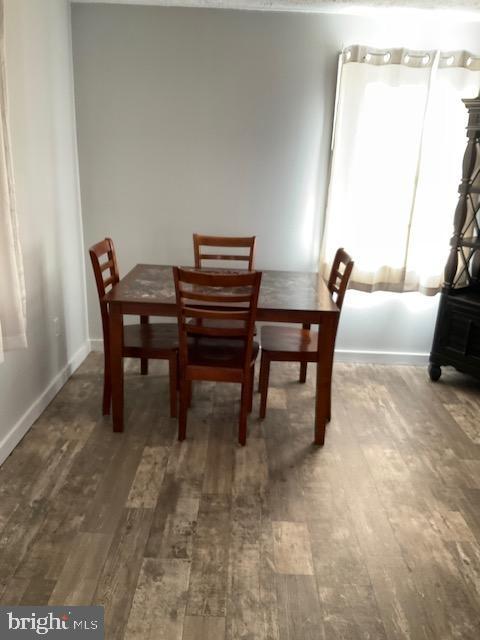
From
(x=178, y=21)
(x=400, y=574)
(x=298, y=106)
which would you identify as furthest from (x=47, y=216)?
(x=400, y=574)

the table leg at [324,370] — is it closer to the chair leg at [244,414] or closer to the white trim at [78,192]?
the chair leg at [244,414]

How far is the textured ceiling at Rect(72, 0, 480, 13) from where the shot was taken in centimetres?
281

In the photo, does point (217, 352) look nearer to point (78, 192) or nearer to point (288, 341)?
point (288, 341)

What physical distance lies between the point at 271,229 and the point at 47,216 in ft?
4.78

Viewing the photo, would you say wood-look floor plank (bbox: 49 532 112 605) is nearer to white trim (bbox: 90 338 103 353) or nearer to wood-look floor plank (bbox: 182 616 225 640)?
wood-look floor plank (bbox: 182 616 225 640)

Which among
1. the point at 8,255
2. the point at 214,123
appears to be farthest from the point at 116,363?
the point at 214,123

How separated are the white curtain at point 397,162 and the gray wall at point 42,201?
5.53 ft

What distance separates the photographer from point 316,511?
2.03m

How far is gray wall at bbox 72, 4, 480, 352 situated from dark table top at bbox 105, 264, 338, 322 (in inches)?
20.9

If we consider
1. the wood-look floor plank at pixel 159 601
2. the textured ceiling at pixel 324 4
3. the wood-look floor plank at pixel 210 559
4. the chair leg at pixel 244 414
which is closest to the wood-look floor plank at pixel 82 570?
the wood-look floor plank at pixel 159 601

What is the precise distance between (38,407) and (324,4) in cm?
283

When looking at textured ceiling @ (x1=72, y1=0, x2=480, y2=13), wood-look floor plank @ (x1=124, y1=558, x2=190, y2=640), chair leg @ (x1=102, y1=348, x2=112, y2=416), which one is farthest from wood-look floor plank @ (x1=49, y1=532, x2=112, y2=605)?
textured ceiling @ (x1=72, y1=0, x2=480, y2=13)

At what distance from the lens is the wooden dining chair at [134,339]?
2.51m

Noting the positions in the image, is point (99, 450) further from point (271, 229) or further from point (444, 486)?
point (271, 229)
